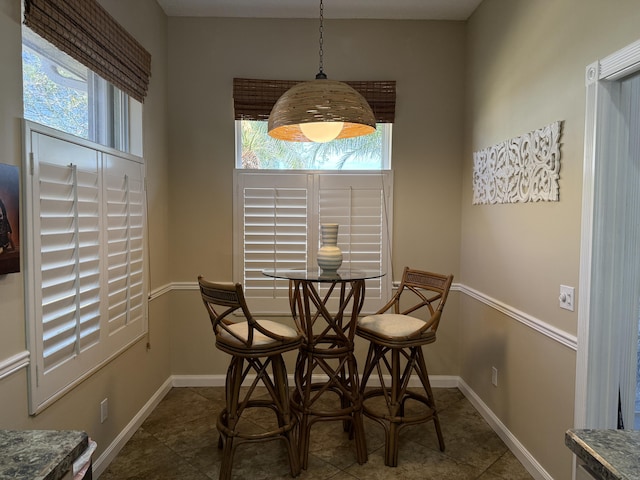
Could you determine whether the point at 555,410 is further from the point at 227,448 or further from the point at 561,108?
the point at 227,448

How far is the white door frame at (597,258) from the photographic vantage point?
173 cm

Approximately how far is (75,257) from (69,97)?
0.84 meters

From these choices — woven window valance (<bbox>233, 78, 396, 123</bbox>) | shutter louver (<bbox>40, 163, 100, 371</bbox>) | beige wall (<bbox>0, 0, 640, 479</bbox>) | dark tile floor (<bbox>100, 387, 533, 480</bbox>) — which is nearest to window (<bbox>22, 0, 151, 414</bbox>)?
shutter louver (<bbox>40, 163, 100, 371</bbox>)

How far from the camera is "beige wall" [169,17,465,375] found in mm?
3285

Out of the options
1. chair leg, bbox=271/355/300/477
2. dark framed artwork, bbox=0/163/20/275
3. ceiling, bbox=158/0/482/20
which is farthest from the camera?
ceiling, bbox=158/0/482/20

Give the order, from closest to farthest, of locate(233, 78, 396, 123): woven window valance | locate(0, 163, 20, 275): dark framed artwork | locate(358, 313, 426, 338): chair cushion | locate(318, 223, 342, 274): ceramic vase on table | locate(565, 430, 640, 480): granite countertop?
locate(565, 430, 640, 480): granite countertop → locate(0, 163, 20, 275): dark framed artwork → locate(358, 313, 426, 338): chair cushion → locate(318, 223, 342, 274): ceramic vase on table → locate(233, 78, 396, 123): woven window valance

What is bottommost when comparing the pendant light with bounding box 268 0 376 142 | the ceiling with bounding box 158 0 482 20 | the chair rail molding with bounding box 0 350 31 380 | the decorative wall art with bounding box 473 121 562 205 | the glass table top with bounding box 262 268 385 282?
the chair rail molding with bounding box 0 350 31 380

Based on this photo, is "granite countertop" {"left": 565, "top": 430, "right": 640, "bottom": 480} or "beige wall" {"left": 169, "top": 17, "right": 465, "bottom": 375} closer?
"granite countertop" {"left": 565, "top": 430, "right": 640, "bottom": 480}

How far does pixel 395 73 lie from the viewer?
10.9 feet

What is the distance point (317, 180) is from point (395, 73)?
3.50 ft

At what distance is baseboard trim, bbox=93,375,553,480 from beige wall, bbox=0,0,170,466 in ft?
0.19

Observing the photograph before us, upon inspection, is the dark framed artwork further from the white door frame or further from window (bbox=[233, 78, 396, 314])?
the white door frame

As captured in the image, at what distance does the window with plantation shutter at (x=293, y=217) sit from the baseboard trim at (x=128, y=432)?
3.11 feet

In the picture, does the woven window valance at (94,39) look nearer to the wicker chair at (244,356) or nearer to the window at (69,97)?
the window at (69,97)
